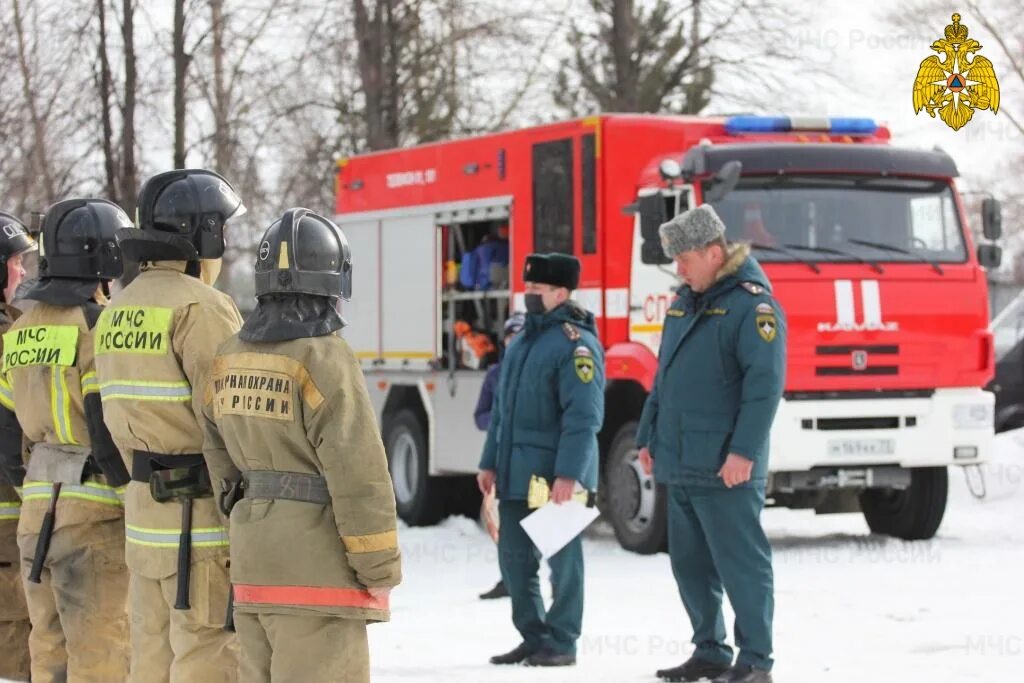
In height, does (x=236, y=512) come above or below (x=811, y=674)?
above

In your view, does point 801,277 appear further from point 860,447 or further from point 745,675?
point 745,675

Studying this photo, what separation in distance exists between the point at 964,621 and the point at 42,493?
5009 mm

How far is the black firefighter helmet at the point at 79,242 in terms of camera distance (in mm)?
6566

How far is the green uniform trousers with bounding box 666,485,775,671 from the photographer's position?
24.0 ft

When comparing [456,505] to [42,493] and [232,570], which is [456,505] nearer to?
[42,493]

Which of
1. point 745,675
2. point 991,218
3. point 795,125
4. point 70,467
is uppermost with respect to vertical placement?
A: point 795,125

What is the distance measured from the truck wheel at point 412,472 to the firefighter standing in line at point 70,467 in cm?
814

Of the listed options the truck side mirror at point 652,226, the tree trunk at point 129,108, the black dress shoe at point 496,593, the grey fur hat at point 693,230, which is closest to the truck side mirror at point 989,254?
the truck side mirror at point 652,226

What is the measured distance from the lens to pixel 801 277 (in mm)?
11758

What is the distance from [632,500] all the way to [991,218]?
128 inches

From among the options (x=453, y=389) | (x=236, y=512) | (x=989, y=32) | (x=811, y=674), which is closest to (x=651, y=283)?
(x=453, y=389)

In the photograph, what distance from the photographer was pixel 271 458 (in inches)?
203

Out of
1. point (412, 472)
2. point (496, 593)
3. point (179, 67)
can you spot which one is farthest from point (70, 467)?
point (412, 472)

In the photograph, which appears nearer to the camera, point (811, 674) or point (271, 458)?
point (271, 458)
